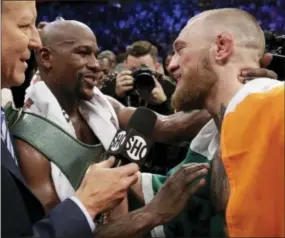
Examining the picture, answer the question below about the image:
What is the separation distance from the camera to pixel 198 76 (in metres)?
1.50

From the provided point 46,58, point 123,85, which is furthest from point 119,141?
point 123,85

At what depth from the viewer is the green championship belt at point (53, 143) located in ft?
4.85

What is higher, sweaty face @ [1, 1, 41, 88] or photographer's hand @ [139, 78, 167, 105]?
sweaty face @ [1, 1, 41, 88]

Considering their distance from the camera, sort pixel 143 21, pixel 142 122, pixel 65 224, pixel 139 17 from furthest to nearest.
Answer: pixel 143 21 < pixel 139 17 < pixel 142 122 < pixel 65 224

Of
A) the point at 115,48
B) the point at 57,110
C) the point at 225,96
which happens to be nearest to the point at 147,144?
the point at 225,96

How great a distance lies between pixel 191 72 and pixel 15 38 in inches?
21.0

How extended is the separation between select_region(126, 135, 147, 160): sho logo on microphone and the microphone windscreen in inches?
2.4

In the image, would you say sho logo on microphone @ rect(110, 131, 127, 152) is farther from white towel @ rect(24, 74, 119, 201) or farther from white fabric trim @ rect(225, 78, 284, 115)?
white fabric trim @ rect(225, 78, 284, 115)

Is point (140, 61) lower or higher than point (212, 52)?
lower

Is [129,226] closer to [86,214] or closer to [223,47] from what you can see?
[86,214]

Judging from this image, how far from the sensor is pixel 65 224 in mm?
1067

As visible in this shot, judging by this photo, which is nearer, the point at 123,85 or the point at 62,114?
the point at 62,114

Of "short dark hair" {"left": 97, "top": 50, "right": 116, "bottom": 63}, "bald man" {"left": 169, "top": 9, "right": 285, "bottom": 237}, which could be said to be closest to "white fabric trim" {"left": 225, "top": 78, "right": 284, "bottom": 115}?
"bald man" {"left": 169, "top": 9, "right": 285, "bottom": 237}

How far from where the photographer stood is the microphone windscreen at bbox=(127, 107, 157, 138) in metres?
1.35
